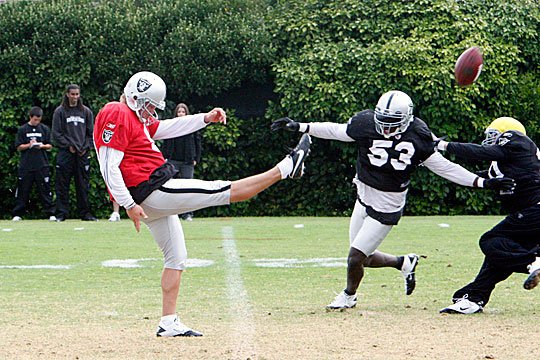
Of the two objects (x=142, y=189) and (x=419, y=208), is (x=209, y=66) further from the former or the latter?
(x=142, y=189)

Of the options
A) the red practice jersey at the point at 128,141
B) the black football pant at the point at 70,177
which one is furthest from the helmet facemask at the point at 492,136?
the black football pant at the point at 70,177

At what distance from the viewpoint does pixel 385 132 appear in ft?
26.5

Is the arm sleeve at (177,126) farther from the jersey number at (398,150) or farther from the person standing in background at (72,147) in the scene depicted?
the person standing in background at (72,147)

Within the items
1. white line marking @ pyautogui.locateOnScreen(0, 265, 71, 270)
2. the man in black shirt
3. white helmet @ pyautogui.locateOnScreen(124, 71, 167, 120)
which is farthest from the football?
the man in black shirt

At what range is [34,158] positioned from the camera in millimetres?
17672

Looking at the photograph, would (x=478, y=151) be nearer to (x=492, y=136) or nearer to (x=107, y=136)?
(x=492, y=136)

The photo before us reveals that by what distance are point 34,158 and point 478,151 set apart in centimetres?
1111

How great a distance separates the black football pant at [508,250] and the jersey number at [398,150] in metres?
0.93

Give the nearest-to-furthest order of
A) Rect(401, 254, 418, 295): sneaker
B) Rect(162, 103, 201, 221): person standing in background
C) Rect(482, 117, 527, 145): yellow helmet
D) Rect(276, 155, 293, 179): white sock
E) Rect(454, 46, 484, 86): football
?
Rect(276, 155, 293, 179): white sock, Rect(482, 117, 527, 145): yellow helmet, Rect(401, 254, 418, 295): sneaker, Rect(454, 46, 484, 86): football, Rect(162, 103, 201, 221): person standing in background

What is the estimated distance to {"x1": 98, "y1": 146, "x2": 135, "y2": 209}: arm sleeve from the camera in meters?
6.78

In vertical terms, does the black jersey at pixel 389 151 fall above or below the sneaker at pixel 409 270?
above

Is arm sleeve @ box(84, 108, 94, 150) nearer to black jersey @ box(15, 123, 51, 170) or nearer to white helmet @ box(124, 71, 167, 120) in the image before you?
black jersey @ box(15, 123, 51, 170)

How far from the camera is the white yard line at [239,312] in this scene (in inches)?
256

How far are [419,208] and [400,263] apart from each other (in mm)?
10735
